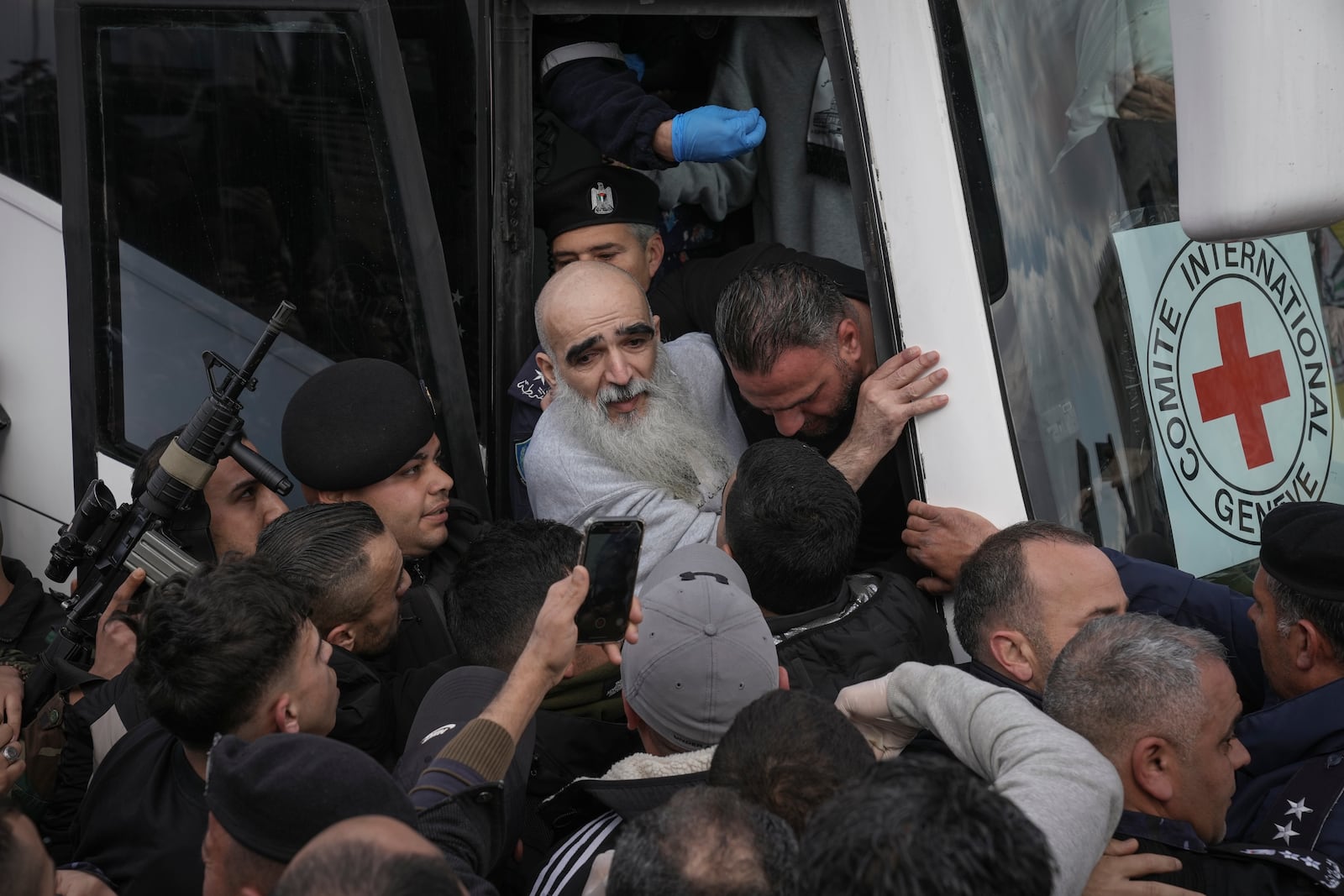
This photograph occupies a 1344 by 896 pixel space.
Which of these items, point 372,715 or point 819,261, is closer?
point 372,715

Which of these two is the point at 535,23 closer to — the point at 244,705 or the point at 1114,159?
the point at 1114,159

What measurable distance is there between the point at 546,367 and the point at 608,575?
4.14 ft

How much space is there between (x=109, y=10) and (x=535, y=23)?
961 mm

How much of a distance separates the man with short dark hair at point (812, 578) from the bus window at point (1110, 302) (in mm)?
408

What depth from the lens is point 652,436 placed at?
10.2ft

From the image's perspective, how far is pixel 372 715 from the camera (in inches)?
90.0

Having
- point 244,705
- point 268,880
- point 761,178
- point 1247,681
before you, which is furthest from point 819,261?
point 268,880

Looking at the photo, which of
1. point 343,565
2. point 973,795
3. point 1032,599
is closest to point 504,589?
point 343,565

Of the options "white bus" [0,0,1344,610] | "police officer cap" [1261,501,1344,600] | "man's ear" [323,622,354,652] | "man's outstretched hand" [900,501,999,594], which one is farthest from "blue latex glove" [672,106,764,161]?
"police officer cap" [1261,501,1344,600]

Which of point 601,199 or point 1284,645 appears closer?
point 1284,645

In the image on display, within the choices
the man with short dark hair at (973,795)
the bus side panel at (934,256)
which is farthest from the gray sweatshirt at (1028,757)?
the bus side panel at (934,256)

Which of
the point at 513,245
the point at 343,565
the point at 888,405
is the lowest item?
the point at 343,565

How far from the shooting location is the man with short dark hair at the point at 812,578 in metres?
2.34

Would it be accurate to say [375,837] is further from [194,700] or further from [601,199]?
[601,199]
